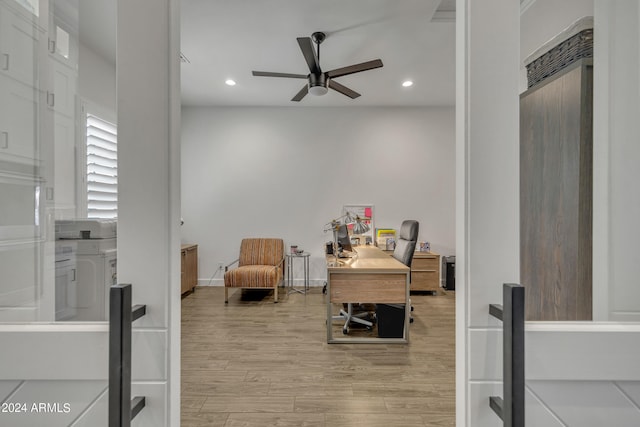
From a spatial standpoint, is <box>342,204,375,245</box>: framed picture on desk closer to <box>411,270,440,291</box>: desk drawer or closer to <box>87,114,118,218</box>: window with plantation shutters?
<box>411,270,440,291</box>: desk drawer

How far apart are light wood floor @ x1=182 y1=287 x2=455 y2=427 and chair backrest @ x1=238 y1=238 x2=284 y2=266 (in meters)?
1.28

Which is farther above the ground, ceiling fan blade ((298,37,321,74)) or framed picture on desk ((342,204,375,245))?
ceiling fan blade ((298,37,321,74))

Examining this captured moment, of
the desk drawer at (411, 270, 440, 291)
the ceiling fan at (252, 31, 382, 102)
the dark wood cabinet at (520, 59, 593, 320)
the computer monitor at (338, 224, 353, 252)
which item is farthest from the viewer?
the desk drawer at (411, 270, 440, 291)

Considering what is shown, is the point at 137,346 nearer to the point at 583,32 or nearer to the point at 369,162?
the point at 583,32

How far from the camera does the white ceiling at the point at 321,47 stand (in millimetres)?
2379

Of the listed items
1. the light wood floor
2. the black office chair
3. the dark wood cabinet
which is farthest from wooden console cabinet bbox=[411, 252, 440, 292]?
the dark wood cabinet

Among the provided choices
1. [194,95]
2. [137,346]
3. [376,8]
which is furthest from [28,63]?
[194,95]

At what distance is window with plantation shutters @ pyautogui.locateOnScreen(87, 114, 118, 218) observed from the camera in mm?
755

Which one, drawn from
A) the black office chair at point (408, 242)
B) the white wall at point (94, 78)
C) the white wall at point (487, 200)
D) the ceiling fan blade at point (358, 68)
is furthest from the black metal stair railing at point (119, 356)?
the black office chair at point (408, 242)

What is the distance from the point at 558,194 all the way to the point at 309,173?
394cm

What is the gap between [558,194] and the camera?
0.95m

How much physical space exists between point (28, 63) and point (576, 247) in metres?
1.88

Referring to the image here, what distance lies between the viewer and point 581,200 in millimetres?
890

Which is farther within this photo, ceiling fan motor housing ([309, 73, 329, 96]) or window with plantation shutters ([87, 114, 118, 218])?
ceiling fan motor housing ([309, 73, 329, 96])
